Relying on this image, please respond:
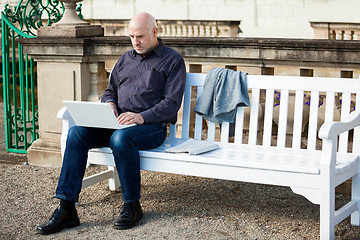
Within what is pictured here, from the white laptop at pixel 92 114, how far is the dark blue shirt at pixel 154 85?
237mm

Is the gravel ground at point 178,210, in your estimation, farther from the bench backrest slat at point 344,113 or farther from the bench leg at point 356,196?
the bench backrest slat at point 344,113

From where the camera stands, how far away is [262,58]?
566cm

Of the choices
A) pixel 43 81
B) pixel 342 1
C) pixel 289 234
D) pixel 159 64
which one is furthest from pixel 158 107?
pixel 342 1

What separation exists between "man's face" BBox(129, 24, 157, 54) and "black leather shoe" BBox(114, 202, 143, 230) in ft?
3.51

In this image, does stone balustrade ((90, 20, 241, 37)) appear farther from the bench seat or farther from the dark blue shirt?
the bench seat

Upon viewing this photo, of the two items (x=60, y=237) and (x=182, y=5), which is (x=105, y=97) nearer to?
(x=60, y=237)

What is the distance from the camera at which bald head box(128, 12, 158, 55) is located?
502cm

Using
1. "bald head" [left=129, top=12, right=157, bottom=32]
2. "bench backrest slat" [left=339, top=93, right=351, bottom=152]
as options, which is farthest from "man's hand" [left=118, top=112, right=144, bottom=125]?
"bench backrest slat" [left=339, top=93, right=351, bottom=152]

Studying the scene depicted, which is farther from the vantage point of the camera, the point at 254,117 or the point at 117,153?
the point at 254,117

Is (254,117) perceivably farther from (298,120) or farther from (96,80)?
(96,80)

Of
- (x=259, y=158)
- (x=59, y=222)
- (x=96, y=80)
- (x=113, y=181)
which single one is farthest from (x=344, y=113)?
(x=96, y=80)

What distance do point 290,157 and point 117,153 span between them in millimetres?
1131

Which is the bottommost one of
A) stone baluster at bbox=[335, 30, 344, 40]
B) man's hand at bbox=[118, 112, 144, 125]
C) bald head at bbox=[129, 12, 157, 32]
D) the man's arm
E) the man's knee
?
the man's knee

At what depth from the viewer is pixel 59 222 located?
4.85 m
